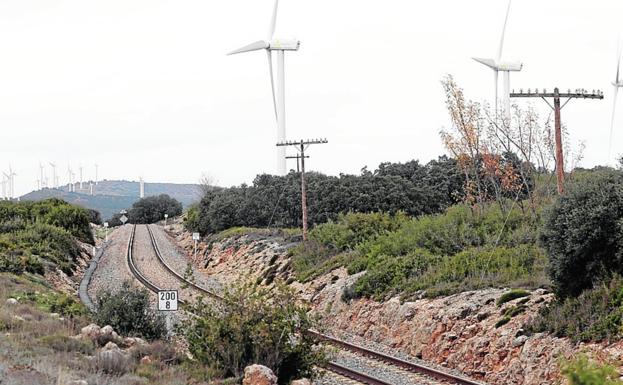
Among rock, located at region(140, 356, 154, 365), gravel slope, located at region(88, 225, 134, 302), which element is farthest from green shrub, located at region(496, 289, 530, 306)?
gravel slope, located at region(88, 225, 134, 302)

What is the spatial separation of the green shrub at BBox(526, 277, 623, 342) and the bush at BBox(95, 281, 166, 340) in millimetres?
8860

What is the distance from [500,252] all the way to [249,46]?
4418cm

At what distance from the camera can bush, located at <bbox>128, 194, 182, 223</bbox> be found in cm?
13738

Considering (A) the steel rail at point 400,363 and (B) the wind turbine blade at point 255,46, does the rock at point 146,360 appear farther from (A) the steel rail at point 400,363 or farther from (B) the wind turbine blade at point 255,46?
(B) the wind turbine blade at point 255,46

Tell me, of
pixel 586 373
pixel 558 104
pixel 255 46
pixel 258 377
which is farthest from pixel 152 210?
pixel 586 373

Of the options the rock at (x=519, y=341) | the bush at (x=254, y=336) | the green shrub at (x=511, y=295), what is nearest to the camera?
the bush at (x=254, y=336)

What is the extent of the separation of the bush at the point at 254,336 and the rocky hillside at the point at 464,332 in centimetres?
243

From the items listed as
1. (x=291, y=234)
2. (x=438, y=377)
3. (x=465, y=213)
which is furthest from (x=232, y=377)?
(x=291, y=234)

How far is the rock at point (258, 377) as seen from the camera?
513 inches

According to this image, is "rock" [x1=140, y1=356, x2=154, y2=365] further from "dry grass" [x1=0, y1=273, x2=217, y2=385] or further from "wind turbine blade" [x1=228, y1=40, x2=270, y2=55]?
"wind turbine blade" [x1=228, y1=40, x2=270, y2=55]

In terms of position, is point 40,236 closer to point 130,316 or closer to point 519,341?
point 130,316

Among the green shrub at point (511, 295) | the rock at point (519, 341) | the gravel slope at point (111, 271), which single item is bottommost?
the gravel slope at point (111, 271)

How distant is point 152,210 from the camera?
139 meters

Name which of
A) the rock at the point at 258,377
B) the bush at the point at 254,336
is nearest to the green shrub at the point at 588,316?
the bush at the point at 254,336
